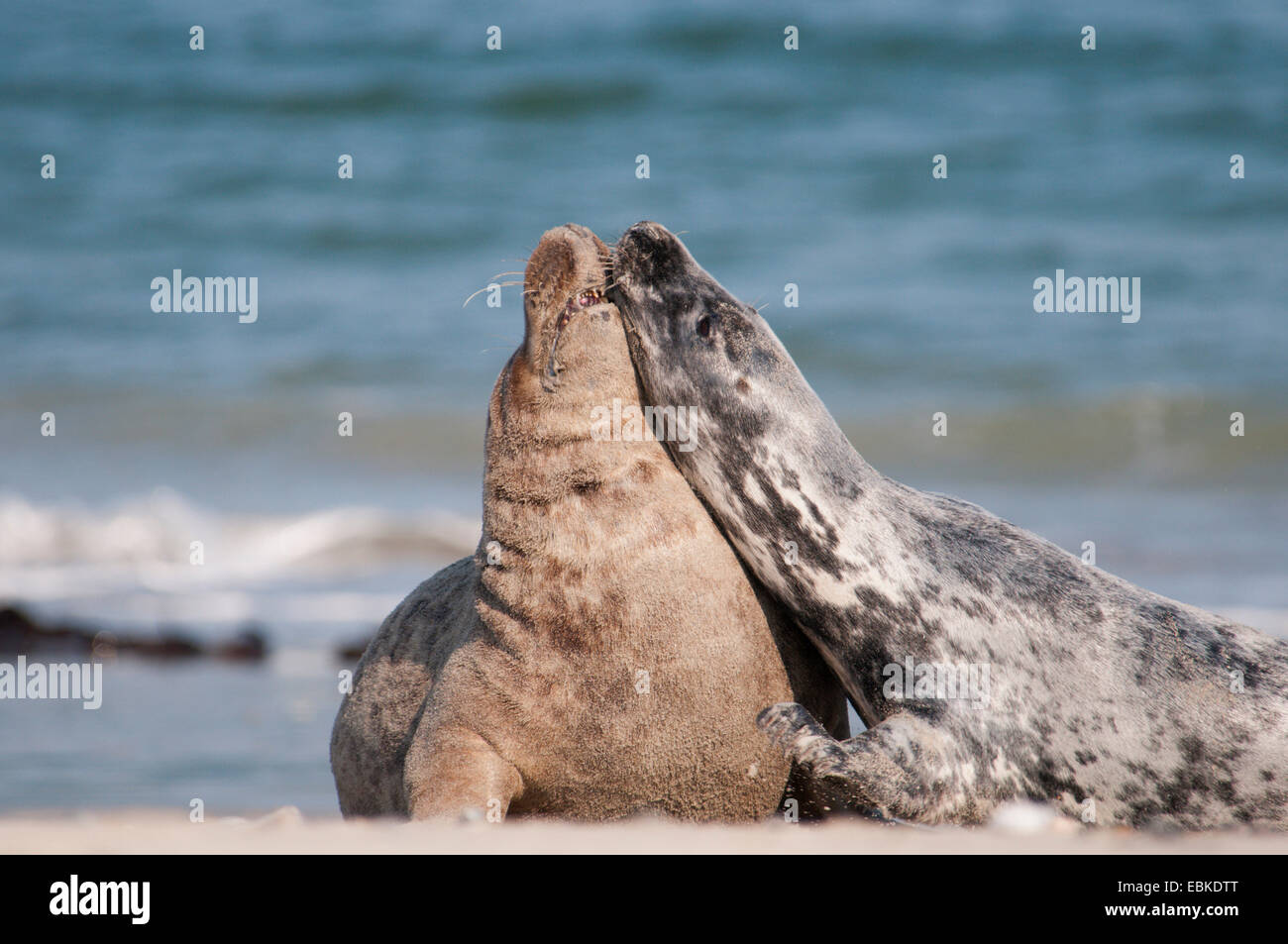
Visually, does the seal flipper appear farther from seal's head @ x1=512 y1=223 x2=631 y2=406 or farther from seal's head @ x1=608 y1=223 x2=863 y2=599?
seal's head @ x1=512 y1=223 x2=631 y2=406

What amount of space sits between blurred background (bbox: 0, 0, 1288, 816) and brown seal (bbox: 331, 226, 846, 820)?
1699 mm

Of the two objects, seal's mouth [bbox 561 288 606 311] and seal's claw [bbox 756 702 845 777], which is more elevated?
seal's mouth [bbox 561 288 606 311]

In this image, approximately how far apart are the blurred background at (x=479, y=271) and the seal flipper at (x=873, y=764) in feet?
8.00

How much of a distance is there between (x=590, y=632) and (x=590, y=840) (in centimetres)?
88

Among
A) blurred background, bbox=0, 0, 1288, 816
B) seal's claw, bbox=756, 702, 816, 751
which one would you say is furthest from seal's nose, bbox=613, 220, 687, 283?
blurred background, bbox=0, 0, 1288, 816

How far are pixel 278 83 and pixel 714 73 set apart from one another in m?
6.33

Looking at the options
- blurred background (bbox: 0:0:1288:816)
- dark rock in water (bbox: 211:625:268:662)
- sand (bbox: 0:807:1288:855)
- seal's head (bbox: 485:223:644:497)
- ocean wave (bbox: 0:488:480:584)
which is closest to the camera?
sand (bbox: 0:807:1288:855)

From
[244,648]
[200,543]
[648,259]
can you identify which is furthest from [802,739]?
[200,543]

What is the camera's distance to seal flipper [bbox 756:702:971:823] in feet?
11.9

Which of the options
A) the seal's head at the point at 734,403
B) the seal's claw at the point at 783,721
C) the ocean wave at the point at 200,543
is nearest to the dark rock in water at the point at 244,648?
the ocean wave at the point at 200,543

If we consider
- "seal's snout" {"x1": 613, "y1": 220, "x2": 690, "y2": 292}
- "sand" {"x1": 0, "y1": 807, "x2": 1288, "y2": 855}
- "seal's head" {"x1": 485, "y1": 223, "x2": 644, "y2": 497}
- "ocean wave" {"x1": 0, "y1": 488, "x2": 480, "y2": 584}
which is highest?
"seal's snout" {"x1": 613, "y1": 220, "x2": 690, "y2": 292}

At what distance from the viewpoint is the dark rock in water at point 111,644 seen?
773 centimetres

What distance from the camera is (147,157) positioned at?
1894 cm
